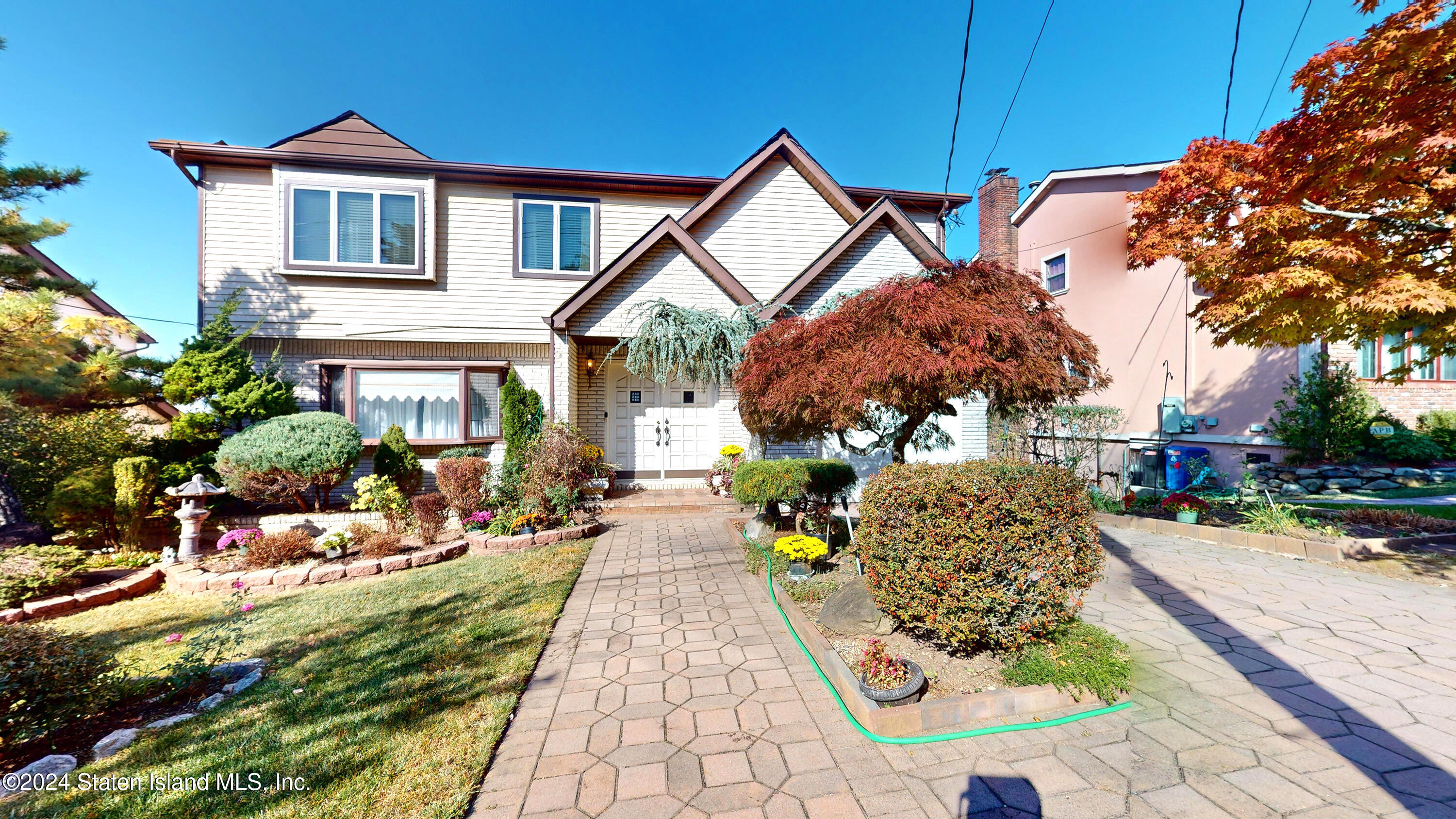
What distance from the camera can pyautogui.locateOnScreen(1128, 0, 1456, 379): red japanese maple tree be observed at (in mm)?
4699

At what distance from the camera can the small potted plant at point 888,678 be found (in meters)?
2.87

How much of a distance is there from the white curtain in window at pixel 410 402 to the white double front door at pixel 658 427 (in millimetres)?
3316

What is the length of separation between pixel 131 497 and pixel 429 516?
3.74m

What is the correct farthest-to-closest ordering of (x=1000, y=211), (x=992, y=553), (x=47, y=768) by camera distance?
1. (x=1000, y=211)
2. (x=992, y=553)
3. (x=47, y=768)

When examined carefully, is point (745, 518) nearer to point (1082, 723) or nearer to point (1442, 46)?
point (1082, 723)

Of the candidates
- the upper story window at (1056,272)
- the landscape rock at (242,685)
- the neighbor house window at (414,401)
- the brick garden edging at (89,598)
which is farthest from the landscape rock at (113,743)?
the upper story window at (1056,272)

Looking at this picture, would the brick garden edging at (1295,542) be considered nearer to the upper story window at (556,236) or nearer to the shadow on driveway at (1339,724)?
the shadow on driveway at (1339,724)

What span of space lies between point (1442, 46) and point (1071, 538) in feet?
20.0

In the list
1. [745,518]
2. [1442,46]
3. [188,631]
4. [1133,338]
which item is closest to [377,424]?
[188,631]

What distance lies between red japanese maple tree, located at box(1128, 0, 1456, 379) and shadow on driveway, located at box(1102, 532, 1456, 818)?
13.1 feet

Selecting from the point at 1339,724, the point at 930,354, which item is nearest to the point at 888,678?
the point at 930,354

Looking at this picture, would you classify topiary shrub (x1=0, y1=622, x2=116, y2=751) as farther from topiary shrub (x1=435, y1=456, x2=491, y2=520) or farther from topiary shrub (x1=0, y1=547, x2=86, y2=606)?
topiary shrub (x1=435, y1=456, x2=491, y2=520)

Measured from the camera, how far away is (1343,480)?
9.82 m

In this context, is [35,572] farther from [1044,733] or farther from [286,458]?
[1044,733]
